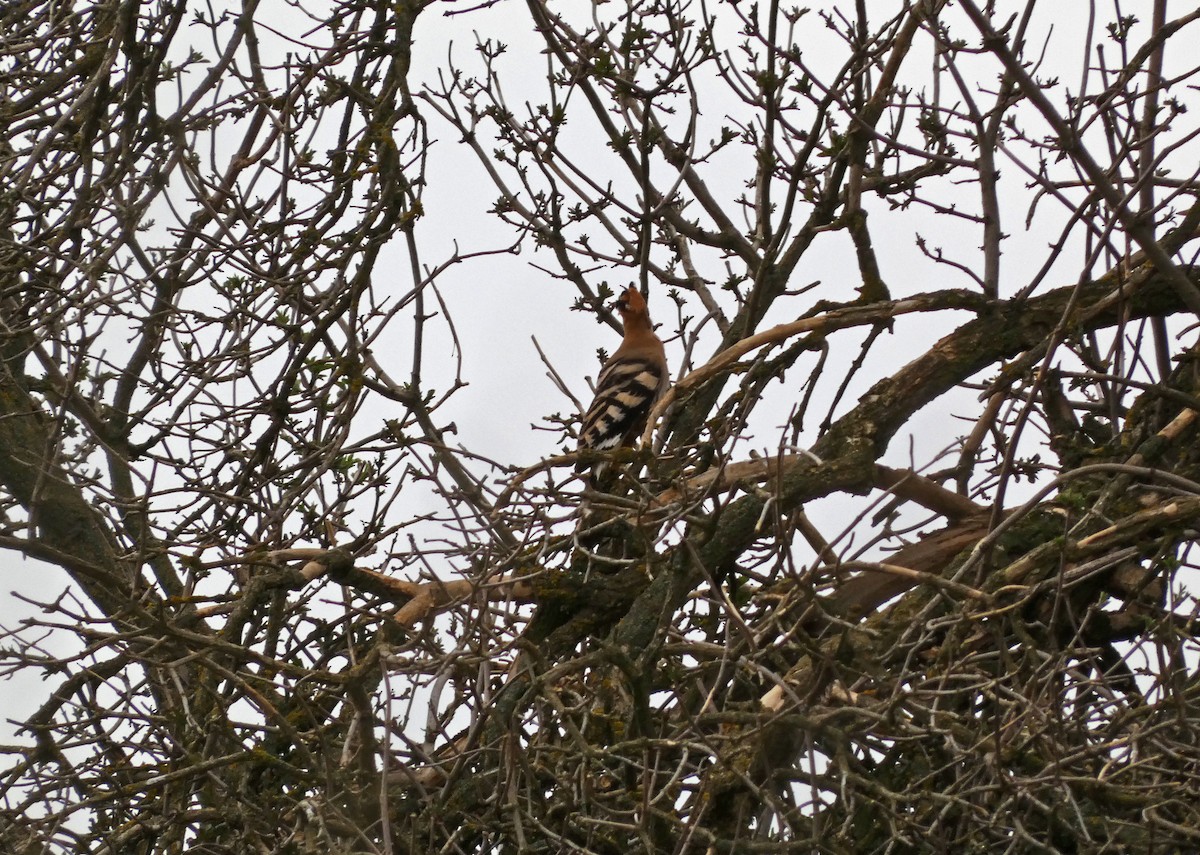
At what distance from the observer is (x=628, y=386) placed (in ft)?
27.1

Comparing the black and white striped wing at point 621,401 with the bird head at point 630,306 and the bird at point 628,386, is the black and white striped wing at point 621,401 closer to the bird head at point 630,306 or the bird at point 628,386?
the bird at point 628,386

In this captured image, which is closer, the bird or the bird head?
the bird

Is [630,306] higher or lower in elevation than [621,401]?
higher

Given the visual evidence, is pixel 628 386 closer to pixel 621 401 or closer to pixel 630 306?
pixel 621 401

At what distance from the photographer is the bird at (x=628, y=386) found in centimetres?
747

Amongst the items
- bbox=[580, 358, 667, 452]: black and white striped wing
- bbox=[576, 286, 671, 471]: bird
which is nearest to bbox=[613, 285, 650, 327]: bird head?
bbox=[576, 286, 671, 471]: bird

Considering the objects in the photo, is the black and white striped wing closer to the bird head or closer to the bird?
the bird

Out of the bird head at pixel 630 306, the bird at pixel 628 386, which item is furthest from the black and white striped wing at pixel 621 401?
the bird head at pixel 630 306

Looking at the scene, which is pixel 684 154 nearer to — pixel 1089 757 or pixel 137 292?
pixel 137 292

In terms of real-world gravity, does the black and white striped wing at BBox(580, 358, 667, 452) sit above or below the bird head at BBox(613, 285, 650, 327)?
below

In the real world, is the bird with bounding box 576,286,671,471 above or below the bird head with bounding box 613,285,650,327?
below

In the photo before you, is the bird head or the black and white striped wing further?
the bird head

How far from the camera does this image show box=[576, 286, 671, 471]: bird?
24.5ft

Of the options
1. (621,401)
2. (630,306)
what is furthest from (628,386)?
(630,306)
